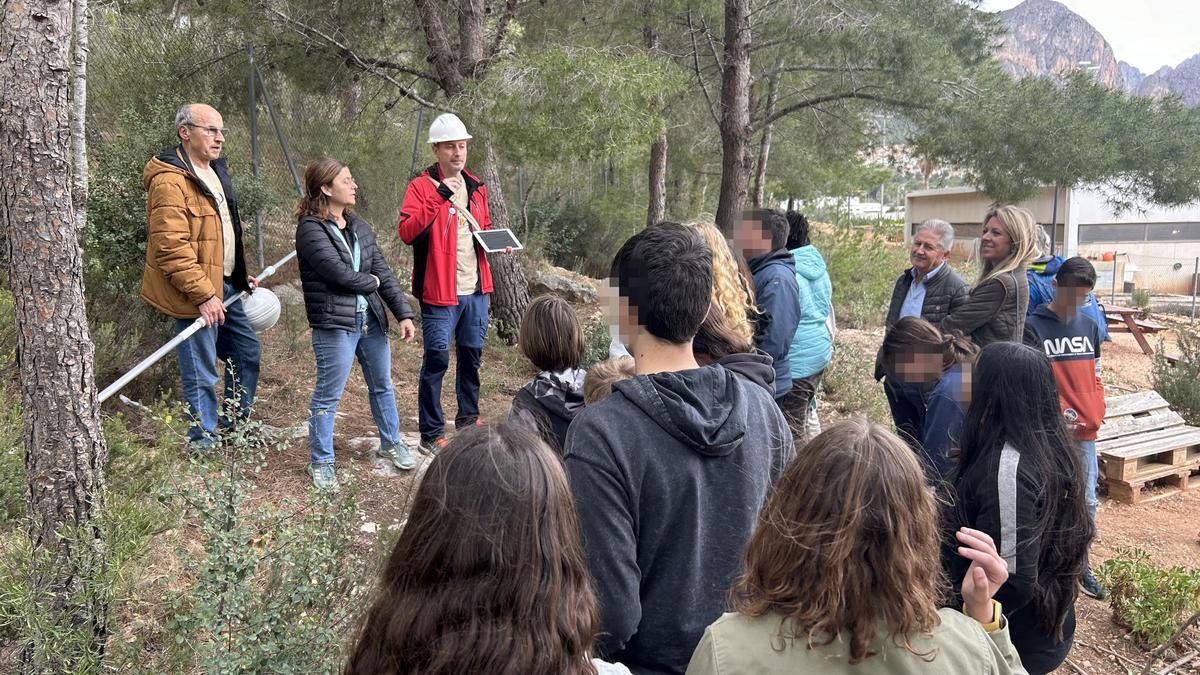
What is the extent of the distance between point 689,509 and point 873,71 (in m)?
8.71

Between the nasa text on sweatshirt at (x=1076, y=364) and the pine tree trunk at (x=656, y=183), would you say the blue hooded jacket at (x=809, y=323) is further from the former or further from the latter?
the pine tree trunk at (x=656, y=183)

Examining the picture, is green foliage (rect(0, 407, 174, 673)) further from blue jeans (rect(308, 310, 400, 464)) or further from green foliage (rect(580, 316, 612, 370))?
green foliage (rect(580, 316, 612, 370))

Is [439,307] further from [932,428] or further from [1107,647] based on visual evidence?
[1107,647]

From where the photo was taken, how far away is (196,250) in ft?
13.3

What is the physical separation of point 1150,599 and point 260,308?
452 cm

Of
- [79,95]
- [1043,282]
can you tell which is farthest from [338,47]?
[1043,282]

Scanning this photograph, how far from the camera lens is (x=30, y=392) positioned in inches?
87.2

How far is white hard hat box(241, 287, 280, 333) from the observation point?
435cm

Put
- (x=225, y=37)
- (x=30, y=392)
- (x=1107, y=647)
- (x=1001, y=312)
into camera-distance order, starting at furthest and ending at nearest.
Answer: (x=225, y=37), (x=1001, y=312), (x=1107, y=647), (x=30, y=392)

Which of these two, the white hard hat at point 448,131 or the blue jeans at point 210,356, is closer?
the blue jeans at point 210,356

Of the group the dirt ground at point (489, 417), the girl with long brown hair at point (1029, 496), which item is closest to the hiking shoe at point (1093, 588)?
the dirt ground at point (489, 417)

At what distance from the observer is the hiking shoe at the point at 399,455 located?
4527 mm

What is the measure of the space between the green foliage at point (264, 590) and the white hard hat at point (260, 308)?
221 cm

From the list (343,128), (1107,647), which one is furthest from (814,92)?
(1107,647)
